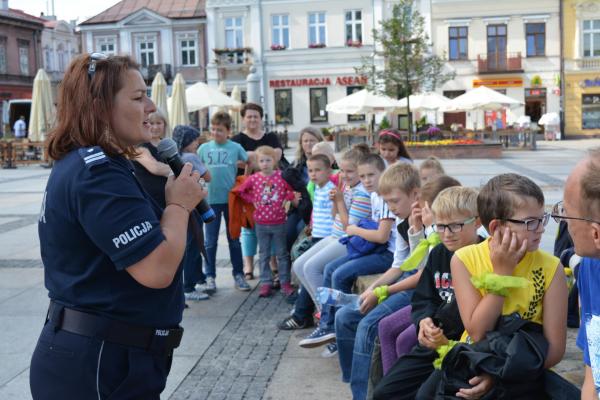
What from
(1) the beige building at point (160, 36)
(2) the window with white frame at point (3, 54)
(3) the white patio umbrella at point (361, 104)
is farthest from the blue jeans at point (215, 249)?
(2) the window with white frame at point (3, 54)

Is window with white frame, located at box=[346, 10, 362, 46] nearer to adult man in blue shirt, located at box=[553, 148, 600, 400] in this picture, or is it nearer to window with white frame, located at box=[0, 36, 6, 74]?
Answer: window with white frame, located at box=[0, 36, 6, 74]

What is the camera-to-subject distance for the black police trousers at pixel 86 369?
6.73 ft

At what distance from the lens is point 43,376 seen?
2.10 metres

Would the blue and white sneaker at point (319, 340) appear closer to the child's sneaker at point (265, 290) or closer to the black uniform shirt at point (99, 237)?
the child's sneaker at point (265, 290)

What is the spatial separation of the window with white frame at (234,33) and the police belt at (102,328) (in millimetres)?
42205

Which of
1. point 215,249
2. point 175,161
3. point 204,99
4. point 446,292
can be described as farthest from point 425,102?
point 175,161

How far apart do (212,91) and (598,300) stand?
23.8 meters

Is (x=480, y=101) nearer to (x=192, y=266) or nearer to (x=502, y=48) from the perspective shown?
(x=502, y=48)

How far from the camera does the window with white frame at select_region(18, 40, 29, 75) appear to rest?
51.5m

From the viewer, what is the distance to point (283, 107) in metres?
43.2

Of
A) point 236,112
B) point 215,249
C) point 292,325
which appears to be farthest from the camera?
point 236,112

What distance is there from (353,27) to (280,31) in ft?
14.4

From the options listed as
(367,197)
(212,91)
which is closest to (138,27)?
(212,91)

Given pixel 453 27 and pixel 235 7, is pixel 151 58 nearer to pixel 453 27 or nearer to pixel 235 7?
pixel 235 7
